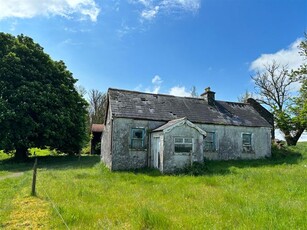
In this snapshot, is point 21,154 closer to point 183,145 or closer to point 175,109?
point 175,109

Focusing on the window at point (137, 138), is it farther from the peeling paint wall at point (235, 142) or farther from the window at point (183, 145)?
the peeling paint wall at point (235, 142)

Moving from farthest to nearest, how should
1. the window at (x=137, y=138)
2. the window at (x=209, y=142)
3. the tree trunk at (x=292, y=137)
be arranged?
the tree trunk at (x=292, y=137) < the window at (x=209, y=142) < the window at (x=137, y=138)

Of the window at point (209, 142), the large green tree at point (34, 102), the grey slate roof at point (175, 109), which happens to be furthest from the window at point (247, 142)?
the large green tree at point (34, 102)

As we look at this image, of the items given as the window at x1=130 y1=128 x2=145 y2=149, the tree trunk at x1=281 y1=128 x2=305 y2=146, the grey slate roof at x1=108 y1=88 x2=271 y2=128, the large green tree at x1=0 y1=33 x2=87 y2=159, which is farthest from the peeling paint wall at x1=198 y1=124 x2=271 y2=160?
the large green tree at x1=0 y1=33 x2=87 y2=159

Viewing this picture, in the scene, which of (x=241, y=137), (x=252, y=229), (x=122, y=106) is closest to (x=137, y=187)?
(x=252, y=229)

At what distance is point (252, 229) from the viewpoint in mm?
6574

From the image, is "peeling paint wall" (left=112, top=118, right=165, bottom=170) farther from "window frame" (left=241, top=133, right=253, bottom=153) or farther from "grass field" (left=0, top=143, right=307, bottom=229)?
"window frame" (left=241, top=133, right=253, bottom=153)

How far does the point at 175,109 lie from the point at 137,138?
4.62 metres

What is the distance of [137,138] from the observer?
2000 centimetres

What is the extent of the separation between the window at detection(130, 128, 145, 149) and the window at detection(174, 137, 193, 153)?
3054mm

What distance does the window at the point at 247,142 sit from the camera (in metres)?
23.6

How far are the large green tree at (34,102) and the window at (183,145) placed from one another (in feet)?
43.3

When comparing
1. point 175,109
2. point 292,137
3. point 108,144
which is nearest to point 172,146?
point 175,109

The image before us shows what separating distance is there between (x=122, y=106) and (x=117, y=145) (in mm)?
3069
